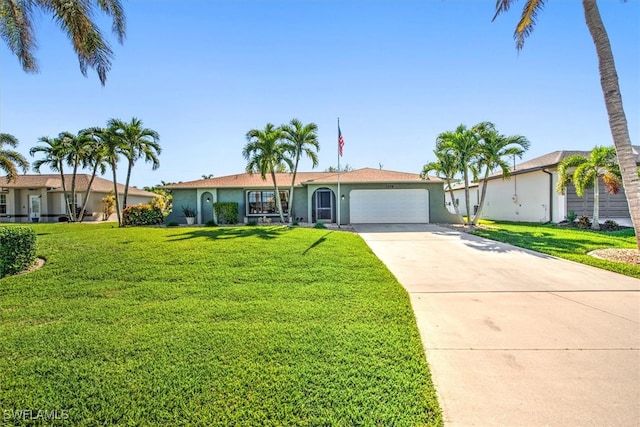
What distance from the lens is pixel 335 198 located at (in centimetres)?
1920

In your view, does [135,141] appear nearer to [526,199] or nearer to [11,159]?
[11,159]

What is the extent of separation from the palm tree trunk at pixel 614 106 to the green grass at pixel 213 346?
22.5 feet

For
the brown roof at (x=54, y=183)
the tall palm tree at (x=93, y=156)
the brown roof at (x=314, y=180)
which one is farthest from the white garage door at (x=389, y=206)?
the brown roof at (x=54, y=183)

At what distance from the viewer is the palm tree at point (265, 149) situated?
15.8m

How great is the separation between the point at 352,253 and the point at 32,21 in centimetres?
1197

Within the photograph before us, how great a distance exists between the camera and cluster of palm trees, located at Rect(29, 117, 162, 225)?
57.8 ft

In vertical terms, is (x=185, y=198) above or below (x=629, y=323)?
above

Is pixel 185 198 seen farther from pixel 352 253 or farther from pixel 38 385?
pixel 38 385

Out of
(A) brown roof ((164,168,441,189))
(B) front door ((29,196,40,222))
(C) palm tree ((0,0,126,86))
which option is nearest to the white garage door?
(A) brown roof ((164,168,441,189))

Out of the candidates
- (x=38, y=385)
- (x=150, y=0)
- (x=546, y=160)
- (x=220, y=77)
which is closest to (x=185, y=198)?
(x=220, y=77)

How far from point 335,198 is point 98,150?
17.6 metres

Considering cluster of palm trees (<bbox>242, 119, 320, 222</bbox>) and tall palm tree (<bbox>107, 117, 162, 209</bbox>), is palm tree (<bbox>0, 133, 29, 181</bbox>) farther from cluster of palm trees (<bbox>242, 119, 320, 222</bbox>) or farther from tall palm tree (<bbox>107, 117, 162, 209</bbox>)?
cluster of palm trees (<bbox>242, 119, 320, 222</bbox>)

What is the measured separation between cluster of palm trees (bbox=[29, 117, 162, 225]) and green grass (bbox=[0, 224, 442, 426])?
13277 mm

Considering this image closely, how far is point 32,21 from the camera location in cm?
909
